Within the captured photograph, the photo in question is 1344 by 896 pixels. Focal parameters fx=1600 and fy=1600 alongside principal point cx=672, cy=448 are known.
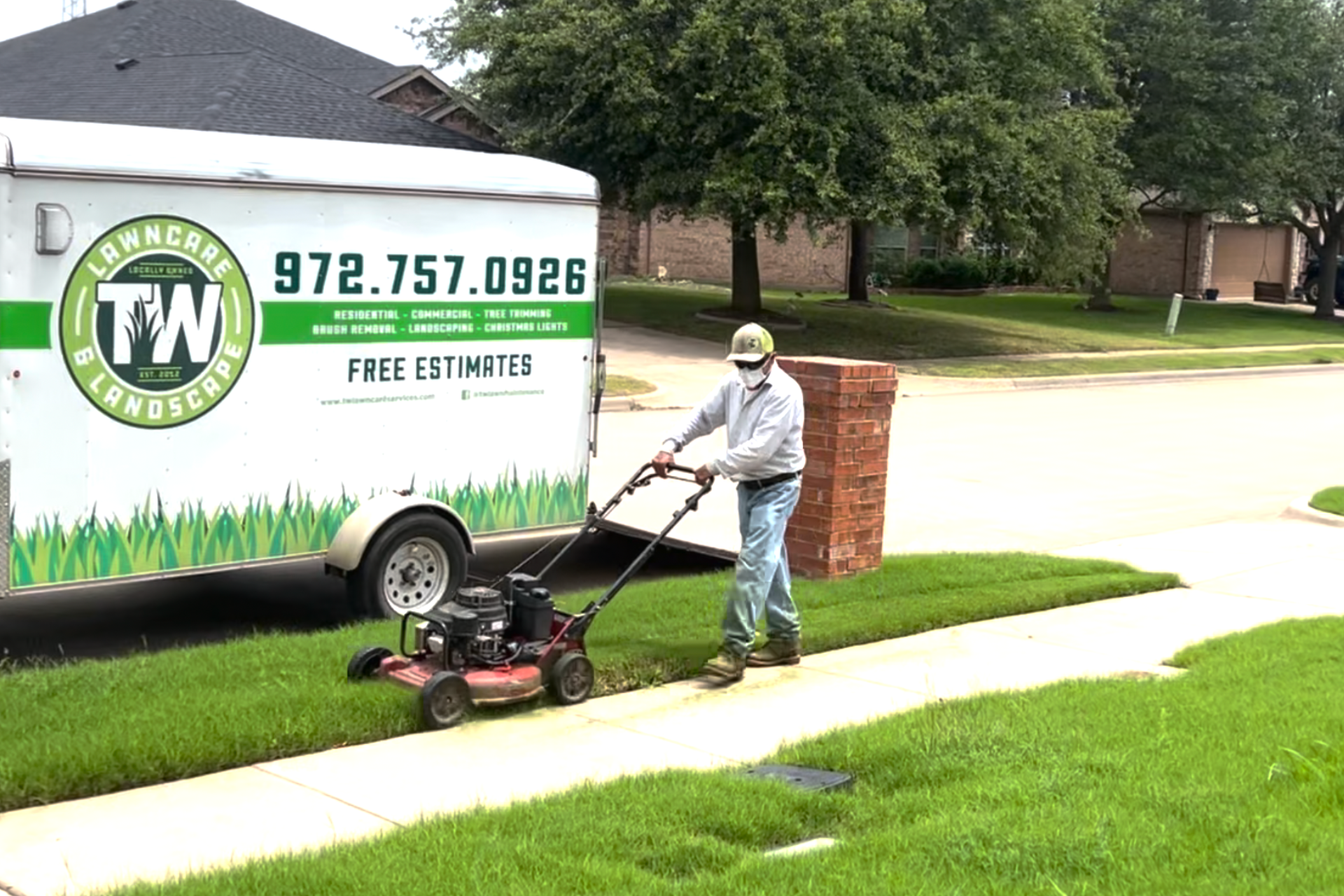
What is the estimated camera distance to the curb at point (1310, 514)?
13742 millimetres

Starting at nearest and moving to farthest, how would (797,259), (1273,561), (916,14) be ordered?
(1273,561) < (916,14) < (797,259)

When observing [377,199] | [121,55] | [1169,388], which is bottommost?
[1169,388]

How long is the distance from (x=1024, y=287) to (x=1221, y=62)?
12.5 m

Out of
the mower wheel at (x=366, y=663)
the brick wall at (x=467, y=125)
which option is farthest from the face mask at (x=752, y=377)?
the brick wall at (x=467, y=125)

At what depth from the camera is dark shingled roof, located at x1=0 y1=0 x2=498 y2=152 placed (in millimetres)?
25578

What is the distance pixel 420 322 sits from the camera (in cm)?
898

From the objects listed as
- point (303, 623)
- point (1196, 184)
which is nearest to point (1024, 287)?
point (1196, 184)

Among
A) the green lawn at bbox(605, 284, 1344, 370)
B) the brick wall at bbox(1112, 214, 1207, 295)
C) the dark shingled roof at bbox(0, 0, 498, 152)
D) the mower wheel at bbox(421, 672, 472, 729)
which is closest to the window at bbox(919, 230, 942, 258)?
the green lawn at bbox(605, 284, 1344, 370)

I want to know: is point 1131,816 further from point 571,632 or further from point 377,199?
point 377,199

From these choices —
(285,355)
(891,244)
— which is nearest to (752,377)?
(285,355)

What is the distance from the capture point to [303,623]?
920 centimetres

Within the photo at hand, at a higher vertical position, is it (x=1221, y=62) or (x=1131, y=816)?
(x=1221, y=62)

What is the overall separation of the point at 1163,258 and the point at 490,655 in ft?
172

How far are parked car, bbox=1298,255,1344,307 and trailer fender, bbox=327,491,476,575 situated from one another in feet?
159
